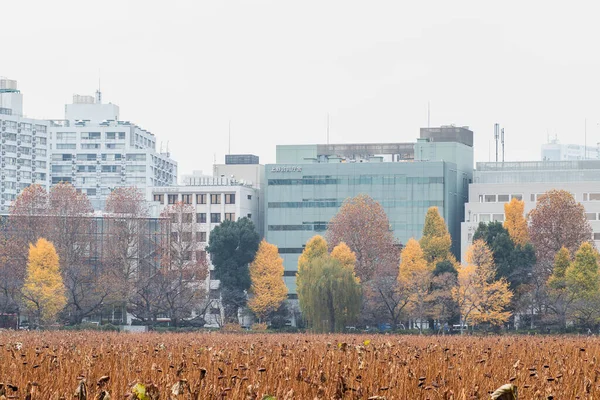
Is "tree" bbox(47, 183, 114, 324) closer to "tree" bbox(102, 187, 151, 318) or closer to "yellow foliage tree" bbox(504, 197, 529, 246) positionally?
"tree" bbox(102, 187, 151, 318)

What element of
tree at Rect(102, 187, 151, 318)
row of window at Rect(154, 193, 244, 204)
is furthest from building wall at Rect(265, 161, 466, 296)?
tree at Rect(102, 187, 151, 318)

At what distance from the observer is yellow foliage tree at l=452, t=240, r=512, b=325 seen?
310ft

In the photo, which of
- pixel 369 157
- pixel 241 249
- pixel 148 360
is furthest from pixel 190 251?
pixel 148 360

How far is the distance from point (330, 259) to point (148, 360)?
73.5 meters

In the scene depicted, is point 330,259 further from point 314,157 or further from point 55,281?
point 314,157

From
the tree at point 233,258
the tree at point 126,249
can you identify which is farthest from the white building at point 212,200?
the tree at point 233,258

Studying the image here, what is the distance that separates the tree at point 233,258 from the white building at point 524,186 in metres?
20.7

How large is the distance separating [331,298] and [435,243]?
13.4 metres

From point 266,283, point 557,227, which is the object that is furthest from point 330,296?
point 557,227

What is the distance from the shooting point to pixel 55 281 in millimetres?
102000

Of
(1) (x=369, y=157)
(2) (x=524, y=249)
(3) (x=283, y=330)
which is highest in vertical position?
(1) (x=369, y=157)

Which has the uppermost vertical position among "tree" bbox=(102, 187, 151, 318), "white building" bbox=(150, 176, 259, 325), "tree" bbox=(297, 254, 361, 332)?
"white building" bbox=(150, 176, 259, 325)

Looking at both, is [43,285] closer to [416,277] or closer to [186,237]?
[186,237]

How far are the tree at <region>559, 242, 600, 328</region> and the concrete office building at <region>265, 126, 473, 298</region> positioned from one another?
38.0 m
